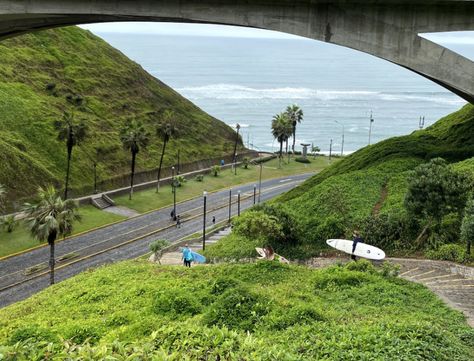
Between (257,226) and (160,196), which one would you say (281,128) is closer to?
(160,196)

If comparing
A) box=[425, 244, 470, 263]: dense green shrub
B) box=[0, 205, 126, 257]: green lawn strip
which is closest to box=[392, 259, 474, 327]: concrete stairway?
box=[425, 244, 470, 263]: dense green shrub

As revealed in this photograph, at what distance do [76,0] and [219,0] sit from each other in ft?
27.8

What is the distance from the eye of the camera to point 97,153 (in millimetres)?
71750

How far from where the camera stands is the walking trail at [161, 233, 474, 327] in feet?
64.0

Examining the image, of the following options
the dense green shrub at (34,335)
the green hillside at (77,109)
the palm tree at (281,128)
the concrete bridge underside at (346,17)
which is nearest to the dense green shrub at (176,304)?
the dense green shrub at (34,335)

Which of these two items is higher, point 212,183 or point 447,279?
point 447,279

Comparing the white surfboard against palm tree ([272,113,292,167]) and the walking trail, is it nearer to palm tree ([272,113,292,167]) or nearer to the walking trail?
the walking trail

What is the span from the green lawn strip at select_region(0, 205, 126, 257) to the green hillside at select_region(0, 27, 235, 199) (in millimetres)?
5507

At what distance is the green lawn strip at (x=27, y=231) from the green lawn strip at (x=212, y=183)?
4.94 m

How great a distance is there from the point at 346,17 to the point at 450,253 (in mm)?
13506

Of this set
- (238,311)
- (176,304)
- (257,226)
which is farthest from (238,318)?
(257,226)

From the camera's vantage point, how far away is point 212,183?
263 ft

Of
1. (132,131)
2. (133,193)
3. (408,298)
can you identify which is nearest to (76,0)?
(408,298)

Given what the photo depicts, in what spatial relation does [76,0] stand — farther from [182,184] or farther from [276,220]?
[182,184]
